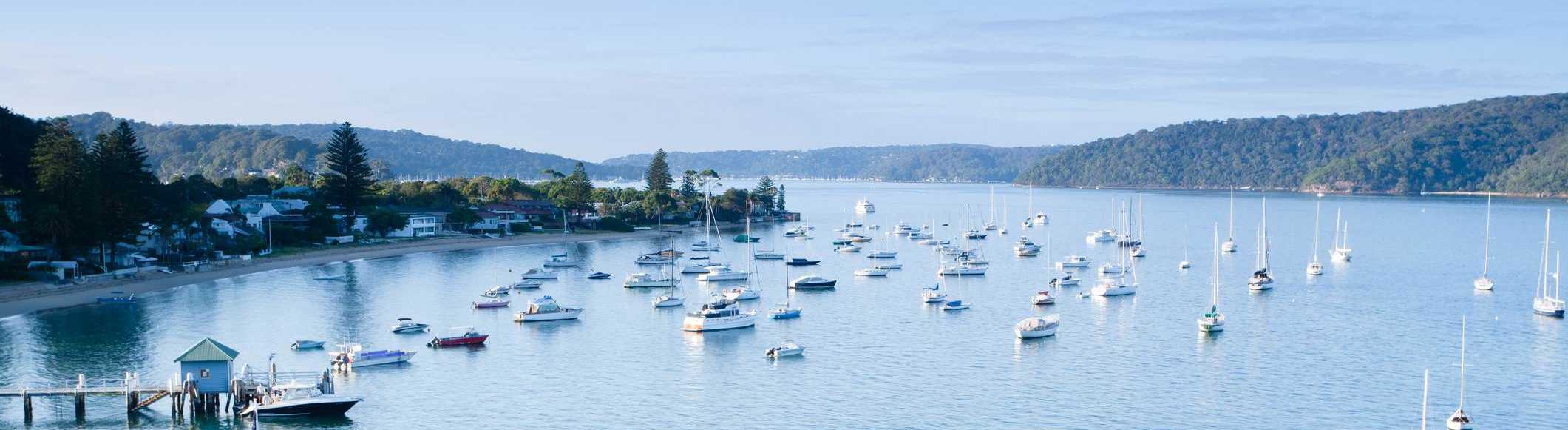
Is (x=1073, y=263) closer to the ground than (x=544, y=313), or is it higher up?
higher up

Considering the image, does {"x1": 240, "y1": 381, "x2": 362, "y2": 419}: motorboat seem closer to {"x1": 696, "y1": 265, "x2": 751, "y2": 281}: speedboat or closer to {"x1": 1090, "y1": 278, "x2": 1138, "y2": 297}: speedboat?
{"x1": 696, "y1": 265, "x2": 751, "y2": 281}: speedboat

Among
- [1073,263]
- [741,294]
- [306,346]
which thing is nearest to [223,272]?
[306,346]

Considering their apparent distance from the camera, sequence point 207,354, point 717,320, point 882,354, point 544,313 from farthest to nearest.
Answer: point 544,313 < point 717,320 < point 882,354 < point 207,354

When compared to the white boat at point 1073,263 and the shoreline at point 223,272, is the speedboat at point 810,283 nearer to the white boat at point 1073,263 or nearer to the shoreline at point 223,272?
the white boat at point 1073,263

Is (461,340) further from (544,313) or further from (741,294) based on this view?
(741,294)

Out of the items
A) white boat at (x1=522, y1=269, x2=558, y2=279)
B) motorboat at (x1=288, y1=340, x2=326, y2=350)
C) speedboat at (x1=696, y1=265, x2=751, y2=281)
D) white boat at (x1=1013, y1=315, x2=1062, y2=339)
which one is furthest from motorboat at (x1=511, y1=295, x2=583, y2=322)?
white boat at (x1=1013, y1=315, x2=1062, y2=339)

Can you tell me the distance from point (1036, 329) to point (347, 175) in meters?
60.4

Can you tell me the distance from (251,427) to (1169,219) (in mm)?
122095

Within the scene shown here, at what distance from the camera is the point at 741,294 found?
55750 mm

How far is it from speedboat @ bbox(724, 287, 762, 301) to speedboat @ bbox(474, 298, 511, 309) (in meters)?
9.49

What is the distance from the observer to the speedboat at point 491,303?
52188 mm

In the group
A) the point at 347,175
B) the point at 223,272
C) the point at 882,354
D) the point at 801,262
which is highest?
the point at 347,175

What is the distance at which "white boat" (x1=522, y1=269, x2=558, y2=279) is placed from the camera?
64.2m

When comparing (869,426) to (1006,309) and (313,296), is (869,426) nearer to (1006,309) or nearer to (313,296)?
(1006,309)
